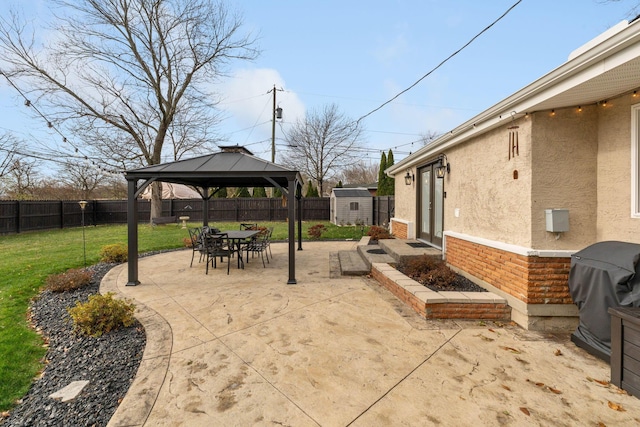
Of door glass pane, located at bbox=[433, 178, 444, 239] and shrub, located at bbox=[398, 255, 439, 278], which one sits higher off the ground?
door glass pane, located at bbox=[433, 178, 444, 239]

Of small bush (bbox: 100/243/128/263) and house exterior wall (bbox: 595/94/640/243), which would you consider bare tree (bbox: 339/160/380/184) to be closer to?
small bush (bbox: 100/243/128/263)

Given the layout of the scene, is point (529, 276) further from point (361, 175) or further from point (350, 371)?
point (361, 175)

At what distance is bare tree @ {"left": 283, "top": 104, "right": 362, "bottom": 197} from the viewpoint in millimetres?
24938

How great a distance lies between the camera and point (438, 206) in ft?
21.5

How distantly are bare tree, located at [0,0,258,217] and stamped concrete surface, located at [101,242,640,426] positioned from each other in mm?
15170

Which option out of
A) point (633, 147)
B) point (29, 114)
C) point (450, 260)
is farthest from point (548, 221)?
point (29, 114)

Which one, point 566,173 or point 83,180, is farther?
point 83,180

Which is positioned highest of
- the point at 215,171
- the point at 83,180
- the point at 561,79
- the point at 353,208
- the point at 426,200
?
the point at 83,180

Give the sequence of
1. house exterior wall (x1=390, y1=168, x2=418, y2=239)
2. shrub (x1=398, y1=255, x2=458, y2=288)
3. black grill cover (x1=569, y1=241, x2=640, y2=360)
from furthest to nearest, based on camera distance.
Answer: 1. house exterior wall (x1=390, y1=168, x2=418, y2=239)
2. shrub (x1=398, y1=255, x2=458, y2=288)
3. black grill cover (x1=569, y1=241, x2=640, y2=360)

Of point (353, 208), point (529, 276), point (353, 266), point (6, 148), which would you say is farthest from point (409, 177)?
point (6, 148)

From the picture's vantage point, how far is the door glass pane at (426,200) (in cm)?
711

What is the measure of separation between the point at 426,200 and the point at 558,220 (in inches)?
160

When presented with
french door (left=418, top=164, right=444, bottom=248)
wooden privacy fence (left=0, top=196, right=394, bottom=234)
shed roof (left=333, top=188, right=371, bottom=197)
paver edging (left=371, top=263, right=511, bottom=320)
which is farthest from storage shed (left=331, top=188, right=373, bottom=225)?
paver edging (left=371, top=263, right=511, bottom=320)

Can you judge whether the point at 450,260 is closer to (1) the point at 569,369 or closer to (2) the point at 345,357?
(1) the point at 569,369
